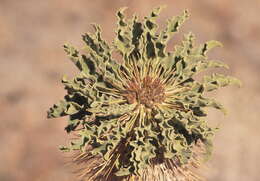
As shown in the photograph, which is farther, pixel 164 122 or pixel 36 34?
→ pixel 36 34

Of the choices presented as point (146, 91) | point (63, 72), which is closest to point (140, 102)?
point (146, 91)

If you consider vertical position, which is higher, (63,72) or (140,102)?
(63,72)

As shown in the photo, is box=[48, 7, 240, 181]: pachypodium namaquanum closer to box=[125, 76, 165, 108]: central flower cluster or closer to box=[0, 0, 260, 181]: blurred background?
box=[125, 76, 165, 108]: central flower cluster

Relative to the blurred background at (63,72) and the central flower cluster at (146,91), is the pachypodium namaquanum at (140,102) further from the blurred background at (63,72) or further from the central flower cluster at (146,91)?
the blurred background at (63,72)

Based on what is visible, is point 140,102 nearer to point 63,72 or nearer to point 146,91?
point 146,91

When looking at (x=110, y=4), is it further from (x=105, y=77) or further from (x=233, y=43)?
(x=105, y=77)

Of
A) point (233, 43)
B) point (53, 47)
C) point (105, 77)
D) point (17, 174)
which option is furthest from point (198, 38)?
point (105, 77)

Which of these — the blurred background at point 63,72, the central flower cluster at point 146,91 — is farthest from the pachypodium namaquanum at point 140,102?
the blurred background at point 63,72

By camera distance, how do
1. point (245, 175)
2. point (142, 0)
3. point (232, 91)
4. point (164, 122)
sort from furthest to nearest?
point (142, 0), point (232, 91), point (245, 175), point (164, 122)
